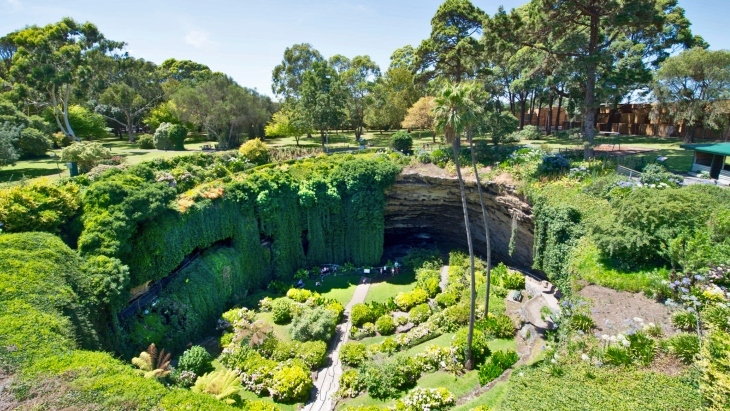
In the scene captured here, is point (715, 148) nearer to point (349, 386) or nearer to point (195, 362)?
point (349, 386)

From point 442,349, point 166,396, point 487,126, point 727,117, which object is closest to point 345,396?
point 442,349

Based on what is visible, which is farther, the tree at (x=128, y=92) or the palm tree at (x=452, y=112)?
the tree at (x=128, y=92)

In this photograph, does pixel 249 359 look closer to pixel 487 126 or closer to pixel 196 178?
pixel 196 178

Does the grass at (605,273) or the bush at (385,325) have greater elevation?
the grass at (605,273)

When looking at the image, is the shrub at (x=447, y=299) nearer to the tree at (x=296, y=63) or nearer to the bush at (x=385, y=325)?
the bush at (x=385, y=325)

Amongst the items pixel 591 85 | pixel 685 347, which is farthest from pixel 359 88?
pixel 685 347

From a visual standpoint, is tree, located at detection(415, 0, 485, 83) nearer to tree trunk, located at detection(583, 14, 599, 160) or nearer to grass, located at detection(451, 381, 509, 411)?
tree trunk, located at detection(583, 14, 599, 160)

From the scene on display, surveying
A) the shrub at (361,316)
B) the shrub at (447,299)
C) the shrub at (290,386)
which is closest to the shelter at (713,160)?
the shrub at (447,299)
